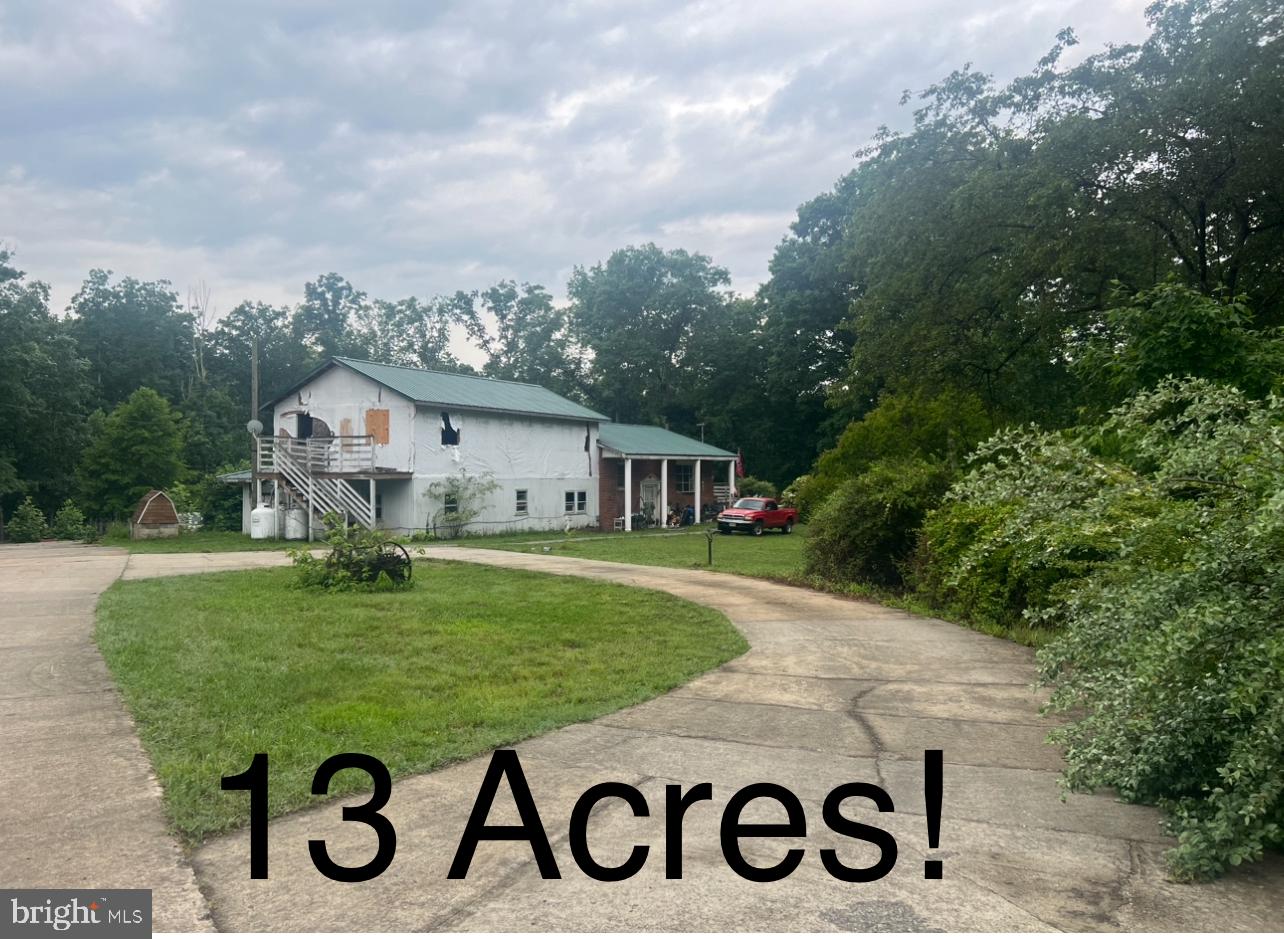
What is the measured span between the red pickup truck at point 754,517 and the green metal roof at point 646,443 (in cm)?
580

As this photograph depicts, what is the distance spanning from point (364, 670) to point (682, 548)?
1832cm

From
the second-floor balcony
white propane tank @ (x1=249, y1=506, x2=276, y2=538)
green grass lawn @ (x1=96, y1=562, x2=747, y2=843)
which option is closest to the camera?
green grass lawn @ (x1=96, y1=562, x2=747, y2=843)

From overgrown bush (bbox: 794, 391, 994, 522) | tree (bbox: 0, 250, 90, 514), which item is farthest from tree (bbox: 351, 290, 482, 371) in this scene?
overgrown bush (bbox: 794, 391, 994, 522)

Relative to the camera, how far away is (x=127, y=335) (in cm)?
6294

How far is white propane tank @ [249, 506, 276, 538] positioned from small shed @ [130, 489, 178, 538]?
4030mm

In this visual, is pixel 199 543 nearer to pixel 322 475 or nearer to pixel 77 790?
pixel 322 475

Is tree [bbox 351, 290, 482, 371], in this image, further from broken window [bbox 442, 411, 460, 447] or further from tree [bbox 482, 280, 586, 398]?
broken window [bbox 442, 411, 460, 447]

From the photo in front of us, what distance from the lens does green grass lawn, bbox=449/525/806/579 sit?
19.8 m

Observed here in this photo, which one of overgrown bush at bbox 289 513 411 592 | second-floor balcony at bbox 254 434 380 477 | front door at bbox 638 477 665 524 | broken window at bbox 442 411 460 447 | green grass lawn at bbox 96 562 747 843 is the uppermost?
broken window at bbox 442 411 460 447

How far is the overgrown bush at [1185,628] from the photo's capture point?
3791 mm

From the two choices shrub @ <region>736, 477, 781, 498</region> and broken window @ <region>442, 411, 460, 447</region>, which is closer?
broken window @ <region>442, 411, 460, 447</region>

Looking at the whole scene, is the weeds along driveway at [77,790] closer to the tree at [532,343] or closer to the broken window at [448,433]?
the broken window at [448,433]

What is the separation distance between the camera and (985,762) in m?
5.52

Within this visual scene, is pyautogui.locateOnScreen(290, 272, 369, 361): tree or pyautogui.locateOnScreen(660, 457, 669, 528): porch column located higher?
pyautogui.locateOnScreen(290, 272, 369, 361): tree
